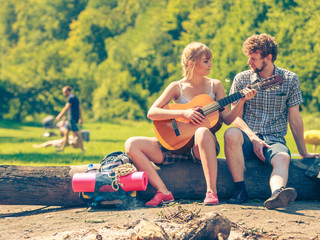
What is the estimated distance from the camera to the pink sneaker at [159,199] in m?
4.85

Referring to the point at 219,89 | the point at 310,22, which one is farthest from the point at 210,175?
the point at 310,22

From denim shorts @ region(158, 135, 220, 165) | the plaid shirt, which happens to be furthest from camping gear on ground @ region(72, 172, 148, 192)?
the plaid shirt

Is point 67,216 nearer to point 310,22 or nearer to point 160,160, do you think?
point 160,160

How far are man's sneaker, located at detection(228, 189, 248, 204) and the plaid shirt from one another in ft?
2.11

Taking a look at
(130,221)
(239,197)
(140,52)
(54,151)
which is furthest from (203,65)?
(140,52)

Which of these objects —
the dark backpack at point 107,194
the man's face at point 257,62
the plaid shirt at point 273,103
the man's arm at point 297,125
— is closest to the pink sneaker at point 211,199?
the dark backpack at point 107,194

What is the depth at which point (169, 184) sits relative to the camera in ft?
16.8

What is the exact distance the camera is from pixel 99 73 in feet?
137

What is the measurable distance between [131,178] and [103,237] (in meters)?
1.10

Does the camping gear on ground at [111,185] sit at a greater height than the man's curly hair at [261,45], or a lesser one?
lesser

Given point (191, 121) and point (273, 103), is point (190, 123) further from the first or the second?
point (273, 103)

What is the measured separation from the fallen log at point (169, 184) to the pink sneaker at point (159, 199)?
172mm

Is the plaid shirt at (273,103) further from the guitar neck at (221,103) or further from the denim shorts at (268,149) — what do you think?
the guitar neck at (221,103)

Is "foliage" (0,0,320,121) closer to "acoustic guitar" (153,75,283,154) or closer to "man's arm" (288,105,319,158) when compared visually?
"man's arm" (288,105,319,158)
